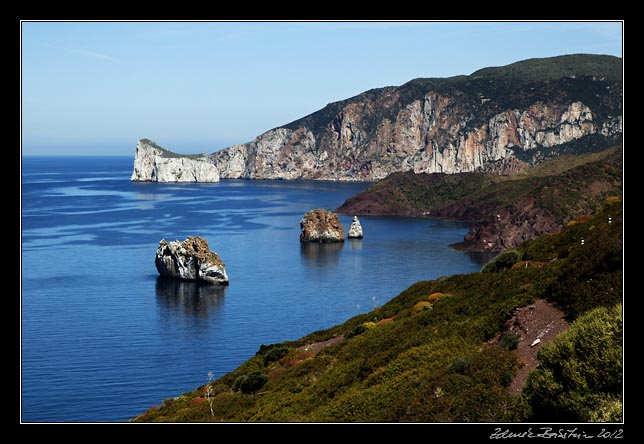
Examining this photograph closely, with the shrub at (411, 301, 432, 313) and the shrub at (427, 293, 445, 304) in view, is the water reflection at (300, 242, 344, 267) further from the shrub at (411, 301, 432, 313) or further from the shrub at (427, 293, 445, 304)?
the shrub at (411, 301, 432, 313)

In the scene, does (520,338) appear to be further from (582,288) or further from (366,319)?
(366,319)

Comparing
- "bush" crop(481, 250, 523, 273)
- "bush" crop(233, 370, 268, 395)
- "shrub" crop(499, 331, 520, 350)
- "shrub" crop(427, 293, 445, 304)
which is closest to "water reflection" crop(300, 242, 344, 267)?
"bush" crop(481, 250, 523, 273)

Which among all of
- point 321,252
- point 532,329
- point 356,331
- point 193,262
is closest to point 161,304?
point 193,262

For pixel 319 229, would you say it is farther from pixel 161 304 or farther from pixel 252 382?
pixel 252 382

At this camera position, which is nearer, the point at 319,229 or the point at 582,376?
the point at 582,376

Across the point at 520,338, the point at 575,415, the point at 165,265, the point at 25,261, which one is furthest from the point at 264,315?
the point at 575,415

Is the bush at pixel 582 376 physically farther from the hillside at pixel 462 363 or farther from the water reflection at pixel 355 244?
the water reflection at pixel 355 244
